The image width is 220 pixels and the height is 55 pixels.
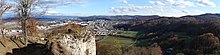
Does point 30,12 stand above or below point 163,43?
above

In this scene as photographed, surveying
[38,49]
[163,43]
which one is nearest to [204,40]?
[163,43]

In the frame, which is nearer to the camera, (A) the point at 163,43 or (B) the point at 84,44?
(B) the point at 84,44

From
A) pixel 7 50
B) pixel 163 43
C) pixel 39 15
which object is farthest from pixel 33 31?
pixel 163 43

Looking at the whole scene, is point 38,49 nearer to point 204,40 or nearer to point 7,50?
point 7,50

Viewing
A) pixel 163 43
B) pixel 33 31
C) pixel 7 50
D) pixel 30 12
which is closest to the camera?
pixel 7 50

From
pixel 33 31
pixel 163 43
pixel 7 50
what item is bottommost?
pixel 163 43

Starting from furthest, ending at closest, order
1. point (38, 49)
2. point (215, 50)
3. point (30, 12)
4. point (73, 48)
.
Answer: point (215, 50) → point (30, 12) → point (38, 49) → point (73, 48)
